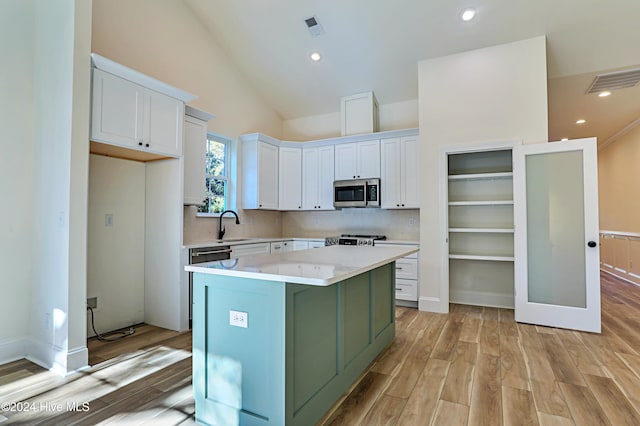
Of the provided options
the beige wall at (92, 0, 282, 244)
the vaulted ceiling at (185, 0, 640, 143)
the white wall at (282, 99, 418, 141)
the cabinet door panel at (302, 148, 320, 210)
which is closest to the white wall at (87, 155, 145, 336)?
the beige wall at (92, 0, 282, 244)

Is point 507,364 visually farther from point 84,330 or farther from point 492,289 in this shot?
point 84,330

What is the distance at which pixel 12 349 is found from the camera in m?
2.63

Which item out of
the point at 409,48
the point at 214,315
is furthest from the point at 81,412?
the point at 409,48

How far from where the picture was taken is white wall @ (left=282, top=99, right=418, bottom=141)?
518 cm

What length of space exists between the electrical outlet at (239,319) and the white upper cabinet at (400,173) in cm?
354

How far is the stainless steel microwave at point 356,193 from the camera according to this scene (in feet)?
16.0

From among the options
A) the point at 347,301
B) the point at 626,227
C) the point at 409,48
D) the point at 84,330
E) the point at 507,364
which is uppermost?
the point at 409,48

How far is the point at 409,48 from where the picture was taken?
416cm

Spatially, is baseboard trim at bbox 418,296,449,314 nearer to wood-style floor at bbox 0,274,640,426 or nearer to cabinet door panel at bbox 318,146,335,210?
wood-style floor at bbox 0,274,640,426

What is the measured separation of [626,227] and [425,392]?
6627 millimetres

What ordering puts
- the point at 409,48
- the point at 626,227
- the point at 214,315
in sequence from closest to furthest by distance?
the point at 214,315
the point at 409,48
the point at 626,227

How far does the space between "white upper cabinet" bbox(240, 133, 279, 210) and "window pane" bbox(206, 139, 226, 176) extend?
332mm

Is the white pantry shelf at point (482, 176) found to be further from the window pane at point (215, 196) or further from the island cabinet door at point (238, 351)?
the island cabinet door at point (238, 351)

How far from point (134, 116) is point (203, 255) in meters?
1.55
